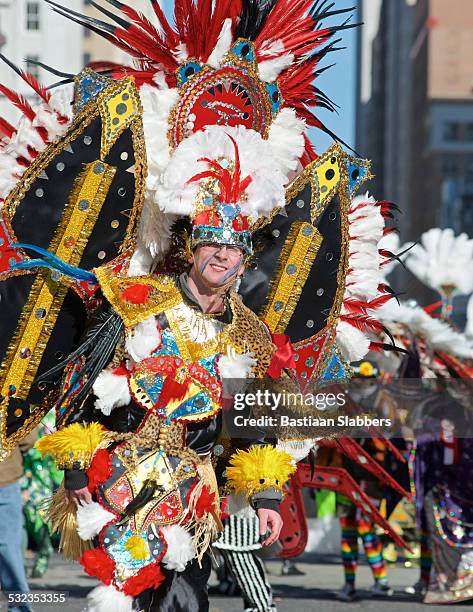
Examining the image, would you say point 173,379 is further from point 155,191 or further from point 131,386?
point 155,191

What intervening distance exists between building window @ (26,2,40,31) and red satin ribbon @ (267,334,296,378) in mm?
65041

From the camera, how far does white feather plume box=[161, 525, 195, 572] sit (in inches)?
224

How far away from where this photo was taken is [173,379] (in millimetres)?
5801

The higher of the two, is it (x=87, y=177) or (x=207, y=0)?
(x=207, y=0)

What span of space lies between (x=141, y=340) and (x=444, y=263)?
853 cm

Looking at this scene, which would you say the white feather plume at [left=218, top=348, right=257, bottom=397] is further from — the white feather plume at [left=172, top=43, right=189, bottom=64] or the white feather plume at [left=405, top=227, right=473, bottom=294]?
the white feather plume at [left=405, top=227, right=473, bottom=294]

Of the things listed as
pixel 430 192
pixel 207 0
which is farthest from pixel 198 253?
pixel 430 192

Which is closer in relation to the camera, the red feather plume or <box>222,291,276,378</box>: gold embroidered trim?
the red feather plume

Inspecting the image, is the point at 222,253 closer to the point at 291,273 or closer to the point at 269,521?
the point at 291,273

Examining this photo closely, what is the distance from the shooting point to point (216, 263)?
585 centimetres

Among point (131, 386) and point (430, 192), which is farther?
point (430, 192)

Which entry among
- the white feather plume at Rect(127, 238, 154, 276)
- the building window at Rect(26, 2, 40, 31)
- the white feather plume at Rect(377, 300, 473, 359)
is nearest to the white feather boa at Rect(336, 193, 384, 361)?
the white feather plume at Rect(127, 238, 154, 276)

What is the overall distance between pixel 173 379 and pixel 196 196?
75 centimetres

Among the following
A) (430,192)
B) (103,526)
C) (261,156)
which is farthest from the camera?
(430,192)
